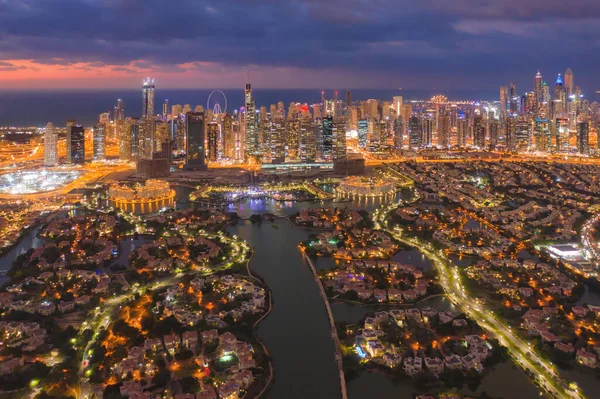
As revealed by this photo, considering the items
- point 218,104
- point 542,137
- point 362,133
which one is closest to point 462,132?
point 542,137

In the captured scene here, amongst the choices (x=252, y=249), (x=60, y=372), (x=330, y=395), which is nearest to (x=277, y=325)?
(x=330, y=395)

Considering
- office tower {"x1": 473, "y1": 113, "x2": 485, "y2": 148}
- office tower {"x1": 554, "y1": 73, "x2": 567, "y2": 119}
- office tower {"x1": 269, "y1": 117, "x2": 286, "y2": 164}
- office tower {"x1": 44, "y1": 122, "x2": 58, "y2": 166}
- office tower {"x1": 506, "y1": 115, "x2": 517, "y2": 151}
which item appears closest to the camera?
office tower {"x1": 44, "y1": 122, "x2": 58, "y2": 166}

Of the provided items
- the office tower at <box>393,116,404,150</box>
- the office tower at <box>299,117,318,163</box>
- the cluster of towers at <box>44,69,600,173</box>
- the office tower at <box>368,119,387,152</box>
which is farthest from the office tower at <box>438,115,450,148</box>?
the office tower at <box>299,117,318,163</box>

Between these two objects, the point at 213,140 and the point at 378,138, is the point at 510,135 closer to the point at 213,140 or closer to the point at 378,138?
the point at 378,138

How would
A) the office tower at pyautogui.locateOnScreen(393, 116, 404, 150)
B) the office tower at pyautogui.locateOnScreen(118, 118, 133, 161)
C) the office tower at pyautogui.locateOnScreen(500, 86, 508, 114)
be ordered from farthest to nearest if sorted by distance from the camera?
the office tower at pyautogui.locateOnScreen(500, 86, 508, 114) → the office tower at pyautogui.locateOnScreen(393, 116, 404, 150) → the office tower at pyautogui.locateOnScreen(118, 118, 133, 161)

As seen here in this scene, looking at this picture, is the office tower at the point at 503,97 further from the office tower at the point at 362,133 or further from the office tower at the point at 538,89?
the office tower at the point at 362,133

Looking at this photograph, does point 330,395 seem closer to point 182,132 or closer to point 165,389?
point 165,389

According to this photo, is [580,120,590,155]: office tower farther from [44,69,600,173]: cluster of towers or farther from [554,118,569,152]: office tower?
[554,118,569,152]: office tower
